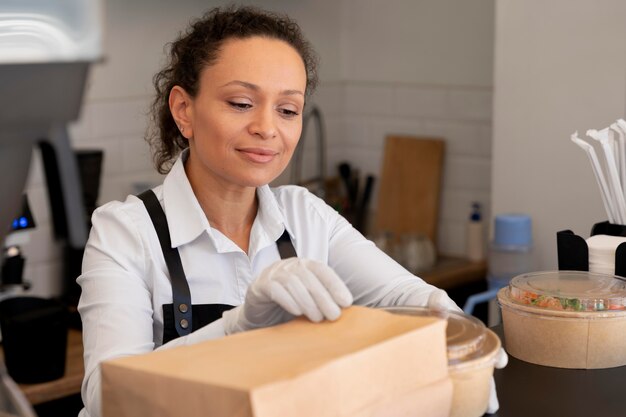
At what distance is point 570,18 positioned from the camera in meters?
3.46

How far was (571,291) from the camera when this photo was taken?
194 cm

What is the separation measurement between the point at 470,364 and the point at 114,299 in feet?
2.48

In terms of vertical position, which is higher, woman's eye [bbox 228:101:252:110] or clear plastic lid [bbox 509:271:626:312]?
woman's eye [bbox 228:101:252:110]

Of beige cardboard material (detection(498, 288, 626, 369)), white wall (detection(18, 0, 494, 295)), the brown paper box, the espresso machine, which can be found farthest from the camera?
white wall (detection(18, 0, 494, 295))

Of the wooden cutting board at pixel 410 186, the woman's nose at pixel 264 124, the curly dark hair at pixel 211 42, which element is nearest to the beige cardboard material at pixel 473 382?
the woman's nose at pixel 264 124

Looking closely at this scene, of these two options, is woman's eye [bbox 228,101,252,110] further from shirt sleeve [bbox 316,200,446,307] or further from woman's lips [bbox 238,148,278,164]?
shirt sleeve [bbox 316,200,446,307]

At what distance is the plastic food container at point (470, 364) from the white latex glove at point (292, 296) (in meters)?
0.18

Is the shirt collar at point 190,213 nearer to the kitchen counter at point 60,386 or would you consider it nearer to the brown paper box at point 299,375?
the brown paper box at point 299,375

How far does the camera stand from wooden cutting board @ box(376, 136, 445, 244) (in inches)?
173

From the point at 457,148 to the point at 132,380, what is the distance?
10.7 feet

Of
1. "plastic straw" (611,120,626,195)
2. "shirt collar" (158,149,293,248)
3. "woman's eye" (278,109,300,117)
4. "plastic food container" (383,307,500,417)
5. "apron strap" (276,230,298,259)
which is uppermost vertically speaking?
"woman's eye" (278,109,300,117)

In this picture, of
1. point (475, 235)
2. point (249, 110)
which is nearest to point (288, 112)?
point (249, 110)

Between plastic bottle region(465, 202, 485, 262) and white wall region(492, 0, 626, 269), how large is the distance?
491mm

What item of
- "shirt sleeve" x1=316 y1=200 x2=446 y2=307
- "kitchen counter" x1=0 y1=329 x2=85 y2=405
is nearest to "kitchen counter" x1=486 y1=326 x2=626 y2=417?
"shirt sleeve" x1=316 y1=200 x2=446 y2=307
